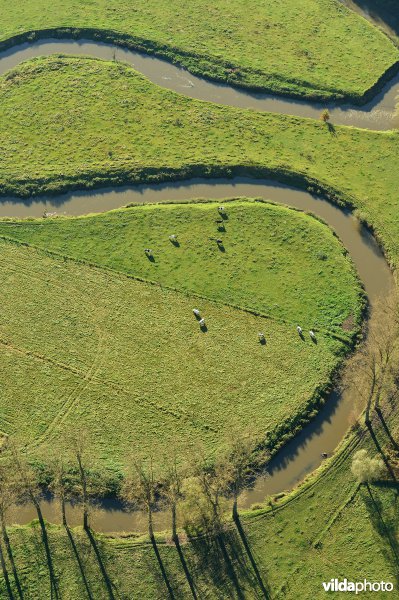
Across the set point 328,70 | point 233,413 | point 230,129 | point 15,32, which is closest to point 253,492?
point 233,413

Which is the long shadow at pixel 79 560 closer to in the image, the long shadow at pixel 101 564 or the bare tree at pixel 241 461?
the long shadow at pixel 101 564

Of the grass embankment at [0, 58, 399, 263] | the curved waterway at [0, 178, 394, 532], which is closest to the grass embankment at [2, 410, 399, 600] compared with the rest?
the curved waterway at [0, 178, 394, 532]

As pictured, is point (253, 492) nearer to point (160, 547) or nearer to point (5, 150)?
point (160, 547)

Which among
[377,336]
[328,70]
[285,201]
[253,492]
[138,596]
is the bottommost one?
[138,596]

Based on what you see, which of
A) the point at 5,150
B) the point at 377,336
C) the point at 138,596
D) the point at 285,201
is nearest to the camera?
the point at 138,596

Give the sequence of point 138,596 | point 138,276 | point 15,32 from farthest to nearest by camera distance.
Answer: point 15,32 < point 138,276 < point 138,596

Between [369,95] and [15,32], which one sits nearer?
[369,95]

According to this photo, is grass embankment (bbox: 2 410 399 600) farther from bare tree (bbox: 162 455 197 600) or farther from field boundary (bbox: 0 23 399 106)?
field boundary (bbox: 0 23 399 106)
